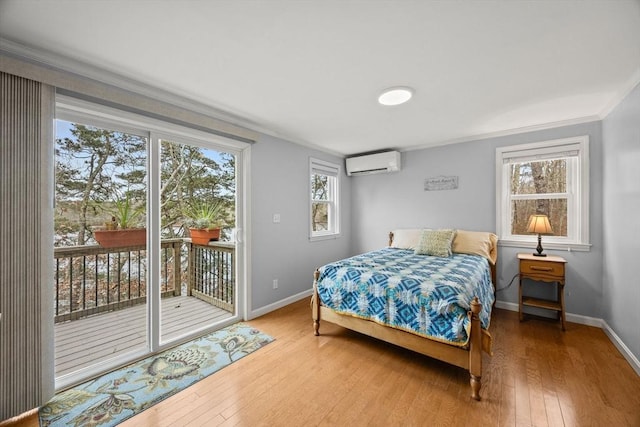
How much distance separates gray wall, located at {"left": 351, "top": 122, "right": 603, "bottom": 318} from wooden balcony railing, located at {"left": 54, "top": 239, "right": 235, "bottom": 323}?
2.54 m

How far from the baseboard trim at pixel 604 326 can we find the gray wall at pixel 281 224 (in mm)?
2572

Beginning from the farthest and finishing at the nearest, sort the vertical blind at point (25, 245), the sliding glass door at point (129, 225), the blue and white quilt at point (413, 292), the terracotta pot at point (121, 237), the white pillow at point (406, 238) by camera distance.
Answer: the white pillow at point (406, 238) < the terracotta pot at point (121, 237) < the sliding glass door at point (129, 225) < the blue and white quilt at point (413, 292) < the vertical blind at point (25, 245)

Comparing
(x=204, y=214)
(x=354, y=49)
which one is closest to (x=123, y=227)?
(x=204, y=214)

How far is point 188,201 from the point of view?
2643mm

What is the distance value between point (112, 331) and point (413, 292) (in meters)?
2.87

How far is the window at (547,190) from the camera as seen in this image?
2.95 meters

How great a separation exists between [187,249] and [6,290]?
1.49 meters

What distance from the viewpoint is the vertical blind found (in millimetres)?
1564

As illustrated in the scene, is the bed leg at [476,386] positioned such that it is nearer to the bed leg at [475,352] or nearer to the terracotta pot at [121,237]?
the bed leg at [475,352]

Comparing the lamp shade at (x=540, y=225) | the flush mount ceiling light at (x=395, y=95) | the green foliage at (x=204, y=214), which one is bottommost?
the lamp shade at (x=540, y=225)

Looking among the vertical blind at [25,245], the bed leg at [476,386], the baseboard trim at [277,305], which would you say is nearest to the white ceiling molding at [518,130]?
the baseboard trim at [277,305]

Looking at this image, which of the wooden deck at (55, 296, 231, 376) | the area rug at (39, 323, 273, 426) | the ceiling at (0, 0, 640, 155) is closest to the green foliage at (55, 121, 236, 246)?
the ceiling at (0, 0, 640, 155)

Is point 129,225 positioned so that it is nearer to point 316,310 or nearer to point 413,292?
point 316,310

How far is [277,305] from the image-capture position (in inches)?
135
